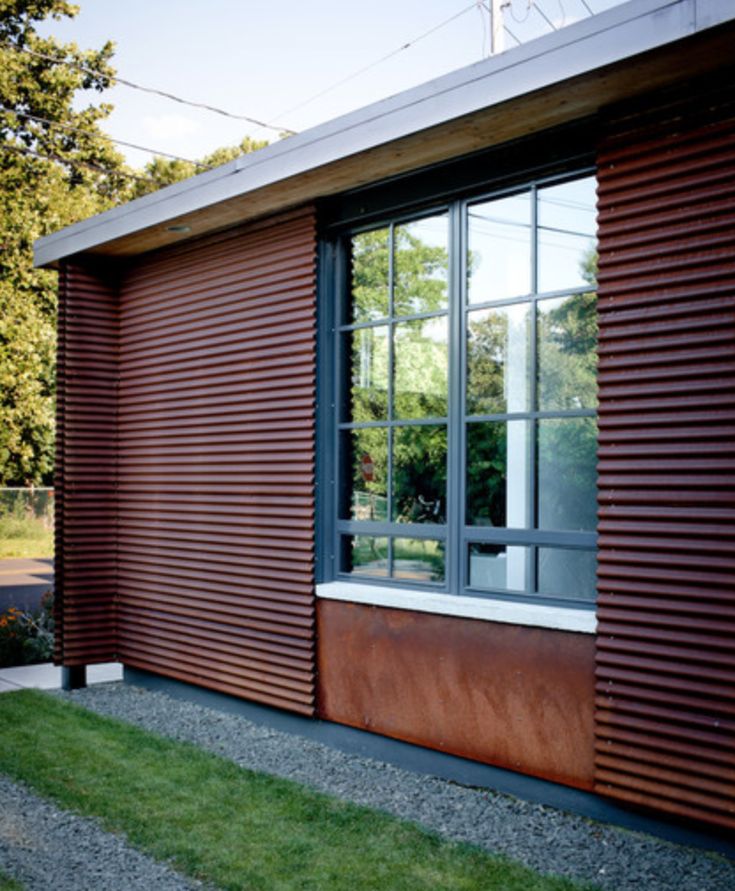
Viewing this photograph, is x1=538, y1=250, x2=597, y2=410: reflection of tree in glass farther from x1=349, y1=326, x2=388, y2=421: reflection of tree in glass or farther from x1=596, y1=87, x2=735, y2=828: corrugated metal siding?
x1=349, y1=326, x2=388, y2=421: reflection of tree in glass

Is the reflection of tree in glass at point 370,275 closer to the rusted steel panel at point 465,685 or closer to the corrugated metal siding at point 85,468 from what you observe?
the rusted steel panel at point 465,685

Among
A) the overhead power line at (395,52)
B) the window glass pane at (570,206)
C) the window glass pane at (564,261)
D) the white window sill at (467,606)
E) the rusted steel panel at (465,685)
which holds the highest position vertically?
the overhead power line at (395,52)

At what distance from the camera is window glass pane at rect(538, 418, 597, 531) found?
4.91 m

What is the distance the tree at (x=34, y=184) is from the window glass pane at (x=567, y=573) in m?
15.9

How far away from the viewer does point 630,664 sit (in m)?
4.35

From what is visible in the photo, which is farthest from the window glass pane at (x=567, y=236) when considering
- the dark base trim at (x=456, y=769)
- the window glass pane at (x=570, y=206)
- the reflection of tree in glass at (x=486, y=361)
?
the dark base trim at (x=456, y=769)

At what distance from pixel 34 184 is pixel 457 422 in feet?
57.0

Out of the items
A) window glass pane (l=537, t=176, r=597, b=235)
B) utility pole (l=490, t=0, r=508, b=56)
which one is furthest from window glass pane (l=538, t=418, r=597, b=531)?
utility pole (l=490, t=0, r=508, b=56)

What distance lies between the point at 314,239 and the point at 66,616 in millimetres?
3932

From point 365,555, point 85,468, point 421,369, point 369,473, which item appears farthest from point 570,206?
point 85,468

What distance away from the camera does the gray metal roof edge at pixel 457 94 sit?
3.82m

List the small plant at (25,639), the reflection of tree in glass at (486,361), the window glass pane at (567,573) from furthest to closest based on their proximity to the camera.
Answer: the small plant at (25,639)
the reflection of tree in glass at (486,361)
the window glass pane at (567,573)

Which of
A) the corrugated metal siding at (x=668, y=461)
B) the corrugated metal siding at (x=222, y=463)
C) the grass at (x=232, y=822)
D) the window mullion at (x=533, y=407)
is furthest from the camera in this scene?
the corrugated metal siding at (x=222, y=463)

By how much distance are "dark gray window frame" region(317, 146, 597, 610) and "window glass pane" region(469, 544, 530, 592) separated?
42mm
